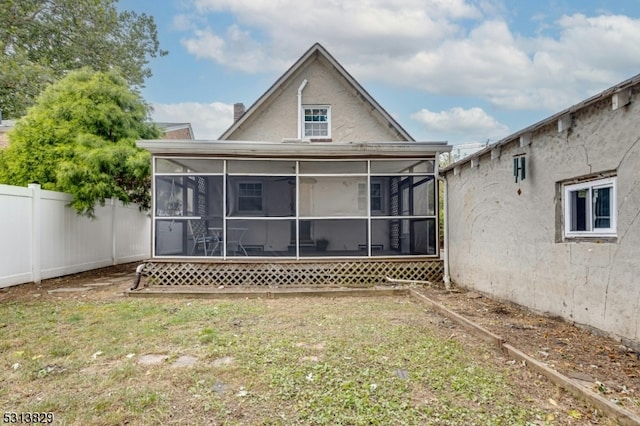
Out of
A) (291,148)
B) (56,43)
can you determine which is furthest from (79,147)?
(56,43)

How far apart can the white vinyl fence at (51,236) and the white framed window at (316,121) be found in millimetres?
6572

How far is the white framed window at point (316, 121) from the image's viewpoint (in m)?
13.3

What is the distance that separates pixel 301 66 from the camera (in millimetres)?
13125

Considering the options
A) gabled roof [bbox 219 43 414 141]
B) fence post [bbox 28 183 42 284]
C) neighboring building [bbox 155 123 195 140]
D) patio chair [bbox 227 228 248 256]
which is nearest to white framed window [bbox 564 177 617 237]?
patio chair [bbox 227 228 248 256]

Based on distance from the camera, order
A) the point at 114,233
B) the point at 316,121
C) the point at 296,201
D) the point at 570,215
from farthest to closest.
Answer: the point at 316,121 → the point at 114,233 → the point at 296,201 → the point at 570,215

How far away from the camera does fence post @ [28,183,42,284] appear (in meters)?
8.50

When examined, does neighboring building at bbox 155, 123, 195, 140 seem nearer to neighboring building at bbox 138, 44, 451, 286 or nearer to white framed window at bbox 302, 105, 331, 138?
white framed window at bbox 302, 105, 331, 138

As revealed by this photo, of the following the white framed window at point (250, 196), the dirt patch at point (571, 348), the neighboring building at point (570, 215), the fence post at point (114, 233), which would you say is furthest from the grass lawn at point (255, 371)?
the fence post at point (114, 233)

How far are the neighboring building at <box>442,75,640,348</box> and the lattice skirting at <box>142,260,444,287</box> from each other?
203 centimetres

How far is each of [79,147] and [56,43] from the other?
12.6 metres

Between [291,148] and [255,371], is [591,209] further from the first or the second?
[291,148]

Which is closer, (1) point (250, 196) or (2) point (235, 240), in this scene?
(2) point (235, 240)

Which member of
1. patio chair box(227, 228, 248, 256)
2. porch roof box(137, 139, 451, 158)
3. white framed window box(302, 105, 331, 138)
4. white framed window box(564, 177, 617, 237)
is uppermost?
white framed window box(302, 105, 331, 138)

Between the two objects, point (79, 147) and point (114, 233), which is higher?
point (79, 147)
